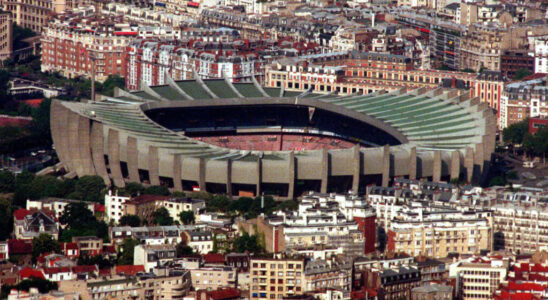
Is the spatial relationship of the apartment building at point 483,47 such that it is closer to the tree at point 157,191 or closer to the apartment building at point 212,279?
the tree at point 157,191

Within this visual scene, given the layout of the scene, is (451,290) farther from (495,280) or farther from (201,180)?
(201,180)

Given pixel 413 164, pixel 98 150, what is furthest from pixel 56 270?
pixel 413 164

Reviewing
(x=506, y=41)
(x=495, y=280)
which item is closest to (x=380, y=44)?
(x=506, y=41)

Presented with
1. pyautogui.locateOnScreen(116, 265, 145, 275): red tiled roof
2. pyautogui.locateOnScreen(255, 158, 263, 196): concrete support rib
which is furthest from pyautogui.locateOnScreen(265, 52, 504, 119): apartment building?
pyautogui.locateOnScreen(116, 265, 145, 275): red tiled roof

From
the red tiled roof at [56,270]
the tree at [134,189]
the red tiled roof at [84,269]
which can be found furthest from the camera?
the tree at [134,189]

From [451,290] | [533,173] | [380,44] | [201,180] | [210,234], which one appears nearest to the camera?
[451,290]

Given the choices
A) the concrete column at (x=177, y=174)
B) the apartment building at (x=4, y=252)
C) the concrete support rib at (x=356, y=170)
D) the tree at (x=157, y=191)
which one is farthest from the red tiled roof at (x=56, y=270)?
the concrete support rib at (x=356, y=170)
